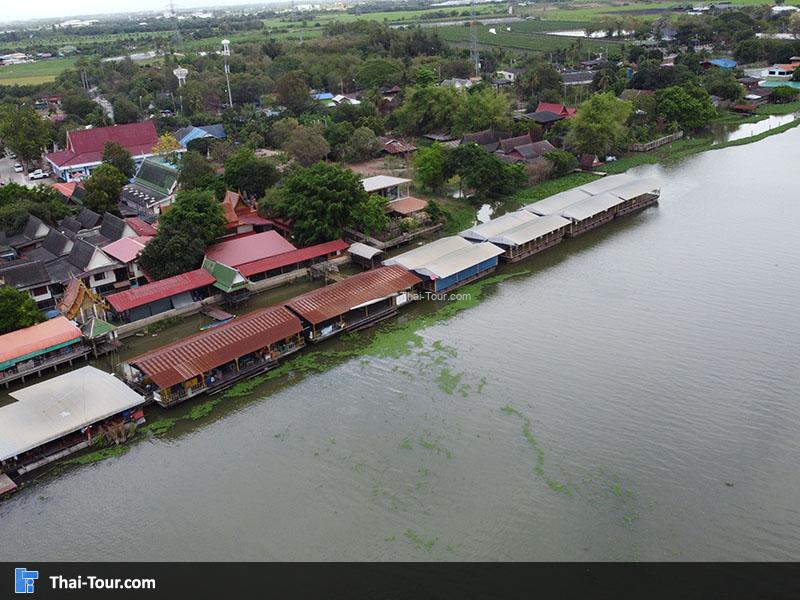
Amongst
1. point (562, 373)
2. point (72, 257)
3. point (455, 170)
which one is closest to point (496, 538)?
point (562, 373)

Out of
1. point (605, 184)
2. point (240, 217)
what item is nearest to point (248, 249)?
point (240, 217)

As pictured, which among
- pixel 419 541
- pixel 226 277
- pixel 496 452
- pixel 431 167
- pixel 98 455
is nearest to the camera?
pixel 419 541

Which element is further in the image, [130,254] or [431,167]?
[431,167]

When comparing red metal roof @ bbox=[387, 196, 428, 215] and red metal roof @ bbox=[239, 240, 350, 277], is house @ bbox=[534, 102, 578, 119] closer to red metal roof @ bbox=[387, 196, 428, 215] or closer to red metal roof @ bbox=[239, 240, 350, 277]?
red metal roof @ bbox=[387, 196, 428, 215]

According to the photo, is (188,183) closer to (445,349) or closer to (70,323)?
(70,323)

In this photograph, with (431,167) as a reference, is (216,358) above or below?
below

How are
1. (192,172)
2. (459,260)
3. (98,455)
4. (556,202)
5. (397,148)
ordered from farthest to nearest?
(397,148) < (192,172) < (556,202) < (459,260) < (98,455)
